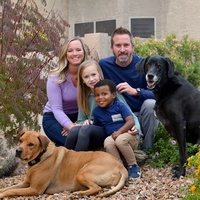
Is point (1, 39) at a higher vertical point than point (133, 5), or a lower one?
lower

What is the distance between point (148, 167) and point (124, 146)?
0.89 m

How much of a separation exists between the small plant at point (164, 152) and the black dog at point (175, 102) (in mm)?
652

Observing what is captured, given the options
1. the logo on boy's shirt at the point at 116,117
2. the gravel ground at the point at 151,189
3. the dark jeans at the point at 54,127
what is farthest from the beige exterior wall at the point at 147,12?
the gravel ground at the point at 151,189

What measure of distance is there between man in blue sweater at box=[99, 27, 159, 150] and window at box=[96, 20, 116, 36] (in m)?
9.08

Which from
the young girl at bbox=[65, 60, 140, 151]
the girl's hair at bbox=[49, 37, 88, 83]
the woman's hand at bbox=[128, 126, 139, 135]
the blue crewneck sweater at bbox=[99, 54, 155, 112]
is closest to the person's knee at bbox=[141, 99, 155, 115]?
the blue crewneck sweater at bbox=[99, 54, 155, 112]

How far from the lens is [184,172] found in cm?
657

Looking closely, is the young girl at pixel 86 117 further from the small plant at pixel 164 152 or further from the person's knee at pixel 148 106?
the small plant at pixel 164 152

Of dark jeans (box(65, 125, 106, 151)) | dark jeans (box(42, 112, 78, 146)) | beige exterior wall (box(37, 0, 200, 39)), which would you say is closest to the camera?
dark jeans (box(65, 125, 106, 151))

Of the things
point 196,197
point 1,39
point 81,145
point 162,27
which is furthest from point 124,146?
point 162,27

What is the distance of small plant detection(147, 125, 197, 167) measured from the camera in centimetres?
742

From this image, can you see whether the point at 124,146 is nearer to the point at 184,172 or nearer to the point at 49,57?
the point at 184,172

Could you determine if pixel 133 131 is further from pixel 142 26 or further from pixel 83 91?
pixel 142 26

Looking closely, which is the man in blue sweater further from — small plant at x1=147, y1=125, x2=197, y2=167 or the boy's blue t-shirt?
the boy's blue t-shirt

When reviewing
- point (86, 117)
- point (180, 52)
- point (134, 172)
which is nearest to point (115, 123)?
point (86, 117)
